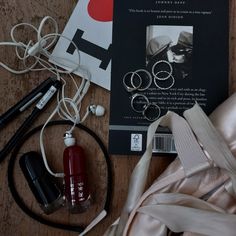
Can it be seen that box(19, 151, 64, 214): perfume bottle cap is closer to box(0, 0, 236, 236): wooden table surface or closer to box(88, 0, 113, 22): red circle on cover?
box(0, 0, 236, 236): wooden table surface

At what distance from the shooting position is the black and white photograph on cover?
675 millimetres

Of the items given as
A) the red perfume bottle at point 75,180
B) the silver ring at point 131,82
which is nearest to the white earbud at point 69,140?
the red perfume bottle at point 75,180

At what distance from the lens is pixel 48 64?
2.26 ft

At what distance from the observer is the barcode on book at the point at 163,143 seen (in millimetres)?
658

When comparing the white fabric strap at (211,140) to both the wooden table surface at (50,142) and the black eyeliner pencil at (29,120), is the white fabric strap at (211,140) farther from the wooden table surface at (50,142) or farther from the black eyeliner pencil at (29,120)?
the black eyeliner pencil at (29,120)

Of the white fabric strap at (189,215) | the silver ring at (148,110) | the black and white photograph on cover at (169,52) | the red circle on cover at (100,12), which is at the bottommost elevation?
the white fabric strap at (189,215)

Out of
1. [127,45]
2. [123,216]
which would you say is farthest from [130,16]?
[123,216]

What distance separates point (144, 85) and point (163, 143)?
0.09m

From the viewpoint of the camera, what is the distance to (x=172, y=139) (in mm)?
658

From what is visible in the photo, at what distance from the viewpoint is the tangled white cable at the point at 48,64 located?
2.22 ft

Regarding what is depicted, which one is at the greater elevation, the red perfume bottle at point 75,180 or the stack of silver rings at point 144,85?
the stack of silver rings at point 144,85

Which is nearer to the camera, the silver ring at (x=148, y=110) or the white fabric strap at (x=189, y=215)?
the white fabric strap at (x=189, y=215)

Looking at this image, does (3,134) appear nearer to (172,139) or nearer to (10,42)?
(10,42)

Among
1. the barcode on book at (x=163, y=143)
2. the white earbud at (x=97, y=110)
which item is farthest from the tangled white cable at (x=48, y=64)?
the barcode on book at (x=163, y=143)
